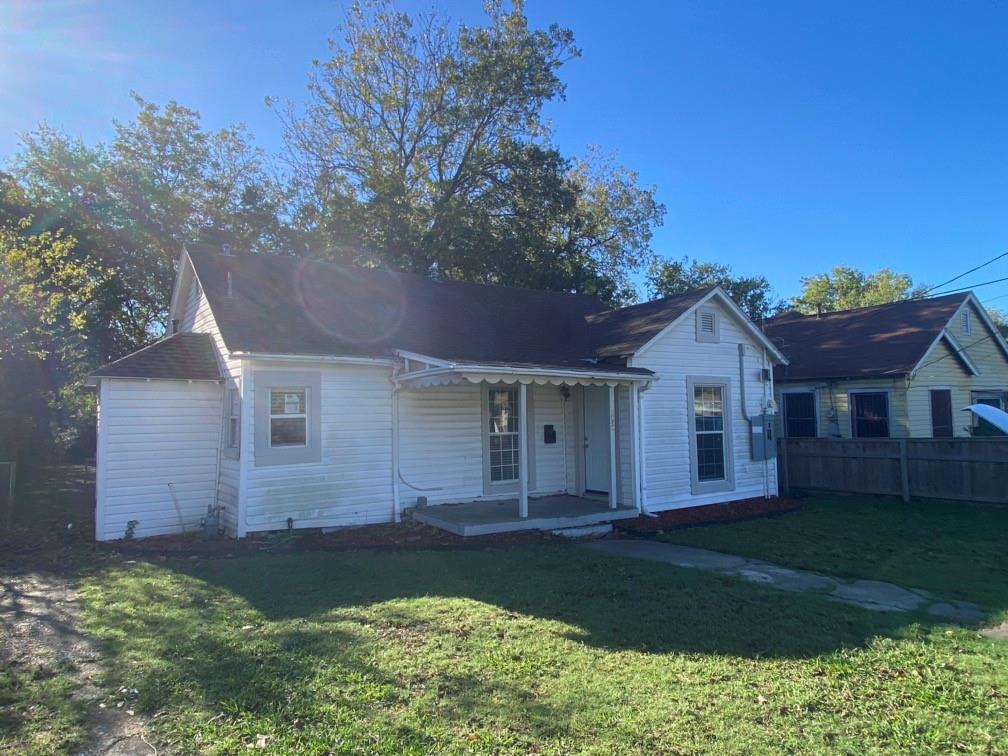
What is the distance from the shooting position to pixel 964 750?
11.3ft

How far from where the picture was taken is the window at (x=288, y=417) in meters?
9.87

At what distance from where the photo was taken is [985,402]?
19.5 meters

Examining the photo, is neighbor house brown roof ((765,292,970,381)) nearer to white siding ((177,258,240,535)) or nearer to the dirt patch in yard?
white siding ((177,258,240,535))

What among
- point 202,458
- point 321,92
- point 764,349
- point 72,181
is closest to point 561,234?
point 321,92

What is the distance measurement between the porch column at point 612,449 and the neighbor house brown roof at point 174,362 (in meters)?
6.78

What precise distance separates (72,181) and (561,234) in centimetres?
Answer: 1823

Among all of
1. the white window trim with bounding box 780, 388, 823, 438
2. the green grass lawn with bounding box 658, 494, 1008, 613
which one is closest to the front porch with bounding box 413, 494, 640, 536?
the green grass lawn with bounding box 658, 494, 1008, 613

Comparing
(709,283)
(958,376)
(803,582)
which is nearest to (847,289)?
(709,283)

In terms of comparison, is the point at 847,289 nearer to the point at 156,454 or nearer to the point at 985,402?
the point at 985,402

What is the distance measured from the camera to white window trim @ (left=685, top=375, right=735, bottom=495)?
42.1 ft

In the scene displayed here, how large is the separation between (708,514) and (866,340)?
10569mm

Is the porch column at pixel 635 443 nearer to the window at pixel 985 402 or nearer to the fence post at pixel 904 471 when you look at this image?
the fence post at pixel 904 471

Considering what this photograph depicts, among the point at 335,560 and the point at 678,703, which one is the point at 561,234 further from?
the point at 678,703

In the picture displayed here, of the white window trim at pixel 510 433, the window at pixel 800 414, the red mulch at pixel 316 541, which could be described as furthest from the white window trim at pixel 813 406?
the red mulch at pixel 316 541
